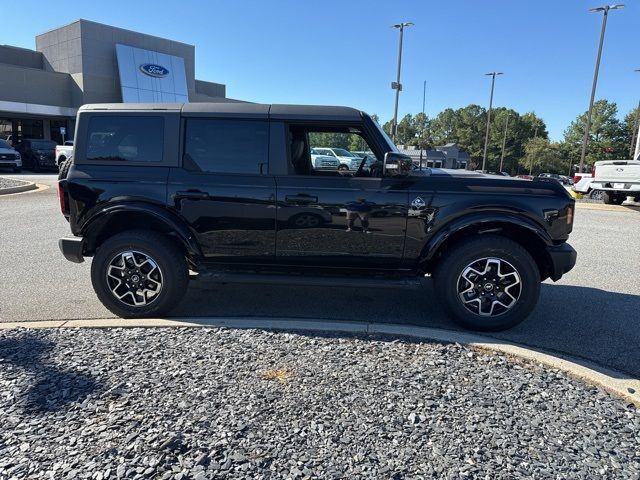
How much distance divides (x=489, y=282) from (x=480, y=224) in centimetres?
52

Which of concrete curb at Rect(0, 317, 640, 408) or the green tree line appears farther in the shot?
the green tree line

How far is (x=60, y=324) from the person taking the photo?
3793mm

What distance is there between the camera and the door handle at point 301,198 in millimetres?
3930

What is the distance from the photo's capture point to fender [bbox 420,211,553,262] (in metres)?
3.86

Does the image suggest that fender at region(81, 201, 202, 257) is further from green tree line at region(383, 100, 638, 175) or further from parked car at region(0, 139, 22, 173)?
green tree line at region(383, 100, 638, 175)

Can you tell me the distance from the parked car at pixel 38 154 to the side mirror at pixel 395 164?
84.9 feet

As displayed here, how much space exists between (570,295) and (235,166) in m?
4.05

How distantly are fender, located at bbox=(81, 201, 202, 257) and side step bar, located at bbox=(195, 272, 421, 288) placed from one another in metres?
0.34

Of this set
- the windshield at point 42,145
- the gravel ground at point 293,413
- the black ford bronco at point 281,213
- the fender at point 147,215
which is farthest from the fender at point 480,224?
the windshield at point 42,145

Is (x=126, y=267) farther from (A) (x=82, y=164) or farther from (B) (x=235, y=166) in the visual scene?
(B) (x=235, y=166)

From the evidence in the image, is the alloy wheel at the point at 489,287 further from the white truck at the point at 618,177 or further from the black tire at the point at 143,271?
the white truck at the point at 618,177

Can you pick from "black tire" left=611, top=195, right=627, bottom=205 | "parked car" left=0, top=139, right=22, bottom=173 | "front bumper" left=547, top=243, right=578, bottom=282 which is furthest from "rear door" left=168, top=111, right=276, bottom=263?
"parked car" left=0, top=139, right=22, bottom=173

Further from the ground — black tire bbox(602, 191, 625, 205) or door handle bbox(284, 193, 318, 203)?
door handle bbox(284, 193, 318, 203)

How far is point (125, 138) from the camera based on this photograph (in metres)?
4.06
